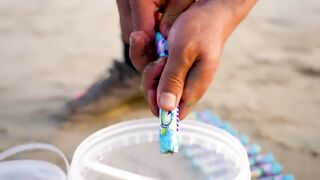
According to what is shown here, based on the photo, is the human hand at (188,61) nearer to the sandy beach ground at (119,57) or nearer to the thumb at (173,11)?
the thumb at (173,11)

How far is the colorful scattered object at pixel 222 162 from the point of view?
3.45 feet

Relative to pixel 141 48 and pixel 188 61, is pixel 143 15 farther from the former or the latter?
pixel 188 61

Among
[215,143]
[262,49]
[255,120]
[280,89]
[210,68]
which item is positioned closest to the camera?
[210,68]

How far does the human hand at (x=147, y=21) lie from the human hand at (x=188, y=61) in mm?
18

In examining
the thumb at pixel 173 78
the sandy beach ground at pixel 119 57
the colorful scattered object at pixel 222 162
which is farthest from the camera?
the sandy beach ground at pixel 119 57

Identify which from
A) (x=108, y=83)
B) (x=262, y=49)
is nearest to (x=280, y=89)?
(x=262, y=49)

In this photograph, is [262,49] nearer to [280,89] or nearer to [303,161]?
[280,89]

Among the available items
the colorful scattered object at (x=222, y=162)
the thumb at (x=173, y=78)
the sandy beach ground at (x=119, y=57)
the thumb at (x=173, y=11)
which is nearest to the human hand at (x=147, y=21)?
the thumb at (x=173, y=11)

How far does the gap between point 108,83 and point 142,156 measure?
47cm

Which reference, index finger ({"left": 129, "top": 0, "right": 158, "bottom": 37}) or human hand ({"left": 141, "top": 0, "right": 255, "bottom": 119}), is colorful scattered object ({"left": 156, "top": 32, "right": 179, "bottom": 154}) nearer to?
human hand ({"left": 141, "top": 0, "right": 255, "bottom": 119})

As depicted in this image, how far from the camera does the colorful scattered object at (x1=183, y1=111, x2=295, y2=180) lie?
1.05m

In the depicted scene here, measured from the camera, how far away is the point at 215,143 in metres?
1.01

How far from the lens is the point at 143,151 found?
106cm

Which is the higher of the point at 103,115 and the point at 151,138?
the point at 151,138
